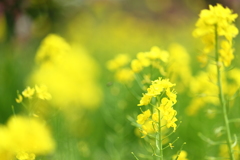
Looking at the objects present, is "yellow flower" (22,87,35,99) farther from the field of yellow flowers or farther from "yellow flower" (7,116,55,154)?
"yellow flower" (7,116,55,154)

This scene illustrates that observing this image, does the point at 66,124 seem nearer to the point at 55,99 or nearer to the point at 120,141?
the point at 55,99

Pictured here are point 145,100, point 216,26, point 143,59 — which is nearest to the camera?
point 145,100

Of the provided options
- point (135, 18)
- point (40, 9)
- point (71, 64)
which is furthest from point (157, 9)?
point (71, 64)

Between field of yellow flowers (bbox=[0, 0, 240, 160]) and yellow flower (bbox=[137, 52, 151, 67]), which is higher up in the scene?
yellow flower (bbox=[137, 52, 151, 67])

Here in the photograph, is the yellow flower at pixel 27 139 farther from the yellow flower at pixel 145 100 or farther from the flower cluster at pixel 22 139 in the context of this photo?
the yellow flower at pixel 145 100

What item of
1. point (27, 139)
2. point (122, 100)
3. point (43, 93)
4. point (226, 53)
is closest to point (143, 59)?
point (226, 53)

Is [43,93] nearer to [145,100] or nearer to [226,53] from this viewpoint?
[145,100]

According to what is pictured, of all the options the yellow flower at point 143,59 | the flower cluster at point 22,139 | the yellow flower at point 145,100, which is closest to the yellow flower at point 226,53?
the yellow flower at point 143,59

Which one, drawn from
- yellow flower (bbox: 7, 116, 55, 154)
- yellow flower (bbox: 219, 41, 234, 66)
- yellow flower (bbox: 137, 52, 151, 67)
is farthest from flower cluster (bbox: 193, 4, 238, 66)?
yellow flower (bbox: 7, 116, 55, 154)
